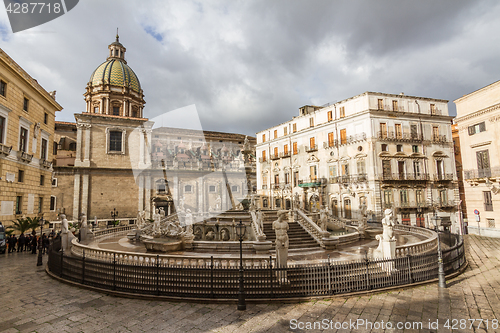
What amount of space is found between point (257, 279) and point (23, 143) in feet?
72.2

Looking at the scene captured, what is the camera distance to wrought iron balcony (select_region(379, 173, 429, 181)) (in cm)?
2828

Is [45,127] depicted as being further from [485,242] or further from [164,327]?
[485,242]

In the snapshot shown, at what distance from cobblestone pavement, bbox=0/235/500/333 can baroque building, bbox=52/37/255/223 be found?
73.8 ft

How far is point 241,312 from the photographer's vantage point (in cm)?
715

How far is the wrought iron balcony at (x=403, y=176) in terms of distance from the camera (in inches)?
1113

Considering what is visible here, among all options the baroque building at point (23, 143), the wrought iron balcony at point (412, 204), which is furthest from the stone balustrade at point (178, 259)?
the wrought iron balcony at point (412, 204)

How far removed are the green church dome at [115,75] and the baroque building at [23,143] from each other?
1707cm

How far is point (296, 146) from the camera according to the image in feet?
121

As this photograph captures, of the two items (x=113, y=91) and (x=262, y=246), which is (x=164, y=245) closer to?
(x=262, y=246)

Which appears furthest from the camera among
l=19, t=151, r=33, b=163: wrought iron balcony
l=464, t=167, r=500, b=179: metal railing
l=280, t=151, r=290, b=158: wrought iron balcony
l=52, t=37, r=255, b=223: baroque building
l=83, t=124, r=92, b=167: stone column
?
l=280, t=151, r=290, b=158: wrought iron balcony

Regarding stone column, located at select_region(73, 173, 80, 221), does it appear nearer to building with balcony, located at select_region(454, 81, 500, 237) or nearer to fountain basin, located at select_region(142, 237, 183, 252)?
fountain basin, located at select_region(142, 237, 183, 252)

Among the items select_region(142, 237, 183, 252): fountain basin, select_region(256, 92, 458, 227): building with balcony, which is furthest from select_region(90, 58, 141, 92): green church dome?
select_region(142, 237, 183, 252): fountain basin

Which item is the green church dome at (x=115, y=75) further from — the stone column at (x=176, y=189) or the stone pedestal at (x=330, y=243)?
the stone pedestal at (x=330, y=243)

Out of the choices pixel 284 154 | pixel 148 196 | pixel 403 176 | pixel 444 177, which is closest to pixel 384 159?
pixel 403 176
